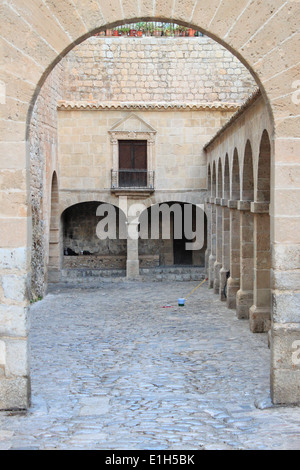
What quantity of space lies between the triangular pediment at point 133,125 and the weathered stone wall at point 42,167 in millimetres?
2162

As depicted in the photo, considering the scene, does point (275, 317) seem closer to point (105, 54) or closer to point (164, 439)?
point (164, 439)

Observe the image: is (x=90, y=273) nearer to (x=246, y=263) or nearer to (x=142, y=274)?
(x=142, y=274)

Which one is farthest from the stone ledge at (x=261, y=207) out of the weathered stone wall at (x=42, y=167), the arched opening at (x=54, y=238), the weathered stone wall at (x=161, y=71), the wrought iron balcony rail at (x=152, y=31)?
the wrought iron balcony rail at (x=152, y=31)

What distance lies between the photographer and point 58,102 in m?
19.1

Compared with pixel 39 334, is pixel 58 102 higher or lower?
higher

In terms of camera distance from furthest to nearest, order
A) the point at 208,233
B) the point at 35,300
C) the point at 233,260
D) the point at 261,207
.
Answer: the point at 208,233
the point at 35,300
the point at 233,260
the point at 261,207

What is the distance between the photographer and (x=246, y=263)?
12.3 meters

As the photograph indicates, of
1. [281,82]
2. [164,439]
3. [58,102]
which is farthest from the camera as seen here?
[58,102]

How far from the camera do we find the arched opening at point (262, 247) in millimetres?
10664

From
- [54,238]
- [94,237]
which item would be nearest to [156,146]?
[94,237]

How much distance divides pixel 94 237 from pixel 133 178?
339cm

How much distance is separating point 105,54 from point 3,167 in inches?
602

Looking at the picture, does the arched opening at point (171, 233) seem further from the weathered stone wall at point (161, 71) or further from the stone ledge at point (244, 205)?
the stone ledge at point (244, 205)

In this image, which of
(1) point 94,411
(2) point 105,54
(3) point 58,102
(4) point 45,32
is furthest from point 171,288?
(4) point 45,32
